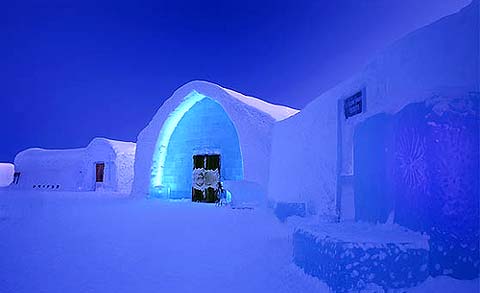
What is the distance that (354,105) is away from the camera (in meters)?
5.58

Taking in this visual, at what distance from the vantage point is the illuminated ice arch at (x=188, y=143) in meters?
12.1

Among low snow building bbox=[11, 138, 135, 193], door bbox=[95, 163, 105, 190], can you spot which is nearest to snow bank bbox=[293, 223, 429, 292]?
low snow building bbox=[11, 138, 135, 193]

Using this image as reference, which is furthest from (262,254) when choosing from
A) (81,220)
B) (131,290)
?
(81,220)

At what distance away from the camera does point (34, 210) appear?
25.3 ft

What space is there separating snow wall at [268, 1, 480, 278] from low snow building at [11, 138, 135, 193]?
54.3 ft

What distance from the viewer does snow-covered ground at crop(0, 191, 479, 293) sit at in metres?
2.70

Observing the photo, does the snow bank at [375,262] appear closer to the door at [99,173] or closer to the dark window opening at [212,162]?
the dark window opening at [212,162]

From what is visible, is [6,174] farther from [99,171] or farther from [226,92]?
[226,92]

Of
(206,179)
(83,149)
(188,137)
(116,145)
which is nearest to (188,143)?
(188,137)

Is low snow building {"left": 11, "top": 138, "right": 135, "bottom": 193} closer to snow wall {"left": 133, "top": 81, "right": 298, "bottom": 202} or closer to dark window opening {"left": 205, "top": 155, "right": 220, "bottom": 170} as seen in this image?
snow wall {"left": 133, "top": 81, "right": 298, "bottom": 202}

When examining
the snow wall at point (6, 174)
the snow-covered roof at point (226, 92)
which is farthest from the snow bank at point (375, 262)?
the snow wall at point (6, 174)

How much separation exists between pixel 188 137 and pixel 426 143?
35.8 ft

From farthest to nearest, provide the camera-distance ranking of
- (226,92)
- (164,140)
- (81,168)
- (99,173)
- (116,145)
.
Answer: (81,168) < (99,173) < (116,145) < (164,140) < (226,92)

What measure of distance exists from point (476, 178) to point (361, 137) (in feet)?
4.22
